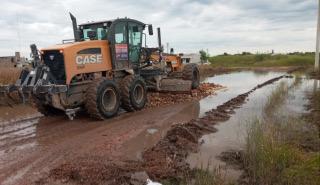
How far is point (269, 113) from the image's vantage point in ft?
40.3

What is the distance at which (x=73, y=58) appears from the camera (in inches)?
440

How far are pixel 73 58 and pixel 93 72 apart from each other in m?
1.04

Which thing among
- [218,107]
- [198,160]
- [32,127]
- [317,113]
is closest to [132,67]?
[218,107]

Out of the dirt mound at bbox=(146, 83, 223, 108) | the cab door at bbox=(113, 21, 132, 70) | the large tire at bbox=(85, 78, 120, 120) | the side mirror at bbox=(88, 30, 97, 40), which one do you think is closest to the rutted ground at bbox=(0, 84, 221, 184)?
the large tire at bbox=(85, 78, 120, 120)

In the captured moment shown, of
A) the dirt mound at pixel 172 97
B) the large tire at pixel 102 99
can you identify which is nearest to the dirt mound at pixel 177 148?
the large tire at pixel 102 99

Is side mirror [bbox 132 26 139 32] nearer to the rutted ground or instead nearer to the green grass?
the rutted ground

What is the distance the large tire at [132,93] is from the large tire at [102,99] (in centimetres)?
56

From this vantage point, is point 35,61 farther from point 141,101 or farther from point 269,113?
point 269,113

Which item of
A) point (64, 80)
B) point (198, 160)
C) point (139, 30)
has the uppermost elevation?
point (139, 30)

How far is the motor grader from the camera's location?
1095 cm

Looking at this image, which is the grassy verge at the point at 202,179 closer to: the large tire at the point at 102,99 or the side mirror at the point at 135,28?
the large tire at the point at 102,99

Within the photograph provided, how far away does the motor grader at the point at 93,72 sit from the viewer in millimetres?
10945

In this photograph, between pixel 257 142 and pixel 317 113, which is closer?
pixel 257 142

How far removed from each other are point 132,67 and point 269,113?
4.64 metres
